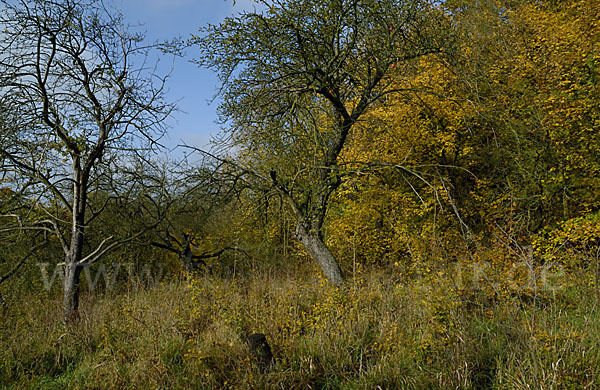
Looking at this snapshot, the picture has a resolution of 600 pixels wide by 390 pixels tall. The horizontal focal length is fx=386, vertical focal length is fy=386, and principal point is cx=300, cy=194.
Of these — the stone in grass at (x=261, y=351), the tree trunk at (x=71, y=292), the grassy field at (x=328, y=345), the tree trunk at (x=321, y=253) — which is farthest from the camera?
the tree trunk at (x=321, y=253)

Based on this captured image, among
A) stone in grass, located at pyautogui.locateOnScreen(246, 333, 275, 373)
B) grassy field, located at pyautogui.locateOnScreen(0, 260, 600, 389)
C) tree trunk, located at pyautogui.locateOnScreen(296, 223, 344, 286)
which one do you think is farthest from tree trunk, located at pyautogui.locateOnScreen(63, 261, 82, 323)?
tree trunk, located at pyautogui.locateOnScreen(296, 223, 344, 286)

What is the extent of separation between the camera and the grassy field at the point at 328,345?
3.40 metres

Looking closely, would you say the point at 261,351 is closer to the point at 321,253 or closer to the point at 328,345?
the point at 328,345

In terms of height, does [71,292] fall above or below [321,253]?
below

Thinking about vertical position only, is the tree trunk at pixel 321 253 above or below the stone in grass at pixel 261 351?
above

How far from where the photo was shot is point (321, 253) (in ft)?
22.2

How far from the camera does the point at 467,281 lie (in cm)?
565

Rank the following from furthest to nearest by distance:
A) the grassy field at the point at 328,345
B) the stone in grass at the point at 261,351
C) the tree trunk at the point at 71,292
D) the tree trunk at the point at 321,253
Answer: the tree trunk at the point at 321,253 → the tree trunk at the point at 71,292 → the stone in grass at the point at 261,351 → the grassy field at the point at 328,345

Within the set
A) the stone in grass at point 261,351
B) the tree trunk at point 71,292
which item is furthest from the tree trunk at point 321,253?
the tree trunk at point 71,292

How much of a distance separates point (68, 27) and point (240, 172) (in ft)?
10.6

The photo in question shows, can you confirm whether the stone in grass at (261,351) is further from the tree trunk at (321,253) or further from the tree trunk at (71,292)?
the tree trunk at (71,292)

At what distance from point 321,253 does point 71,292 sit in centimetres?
400

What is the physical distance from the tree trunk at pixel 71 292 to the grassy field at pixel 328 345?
168 millimetres

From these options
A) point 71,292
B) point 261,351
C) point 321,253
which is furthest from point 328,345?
point 71,292
